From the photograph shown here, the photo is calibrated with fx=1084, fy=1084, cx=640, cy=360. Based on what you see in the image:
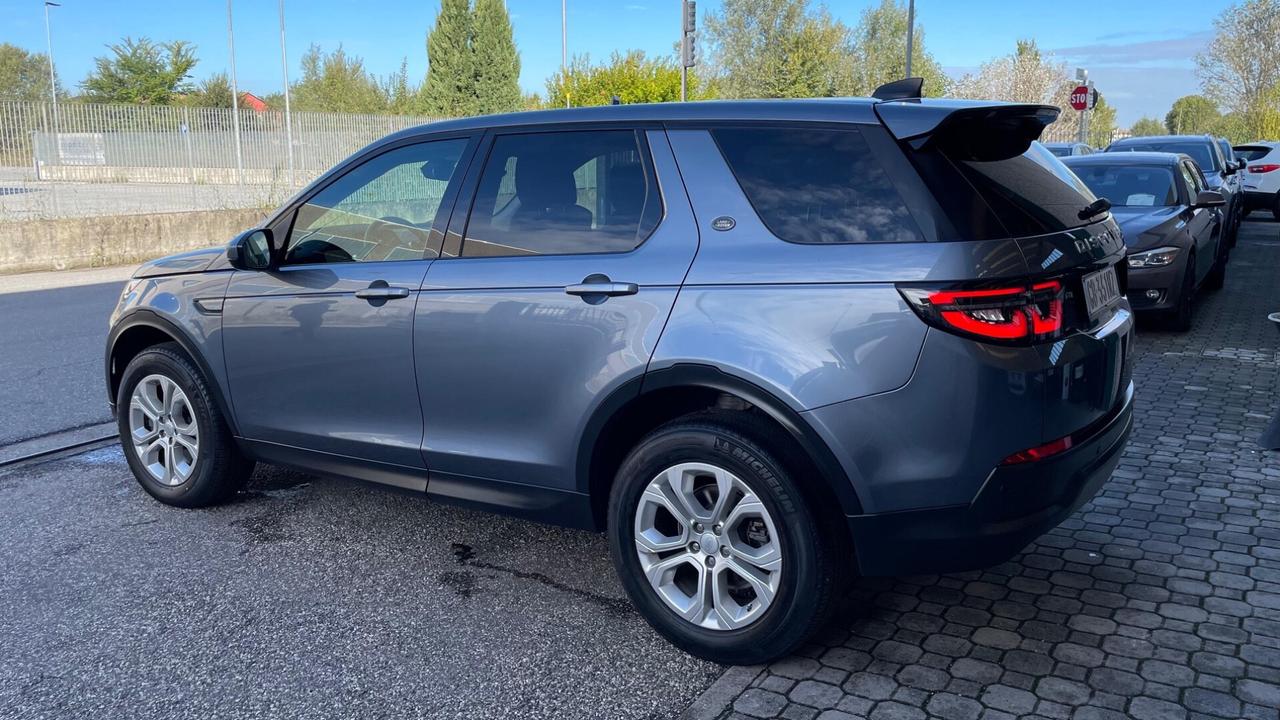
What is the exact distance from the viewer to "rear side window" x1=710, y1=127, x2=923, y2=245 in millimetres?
3176

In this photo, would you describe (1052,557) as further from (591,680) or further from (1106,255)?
(591,680)

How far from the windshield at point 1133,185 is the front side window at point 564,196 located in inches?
305

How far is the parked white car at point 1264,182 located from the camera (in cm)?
2388

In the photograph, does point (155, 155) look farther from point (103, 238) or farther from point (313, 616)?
point (313, 616)

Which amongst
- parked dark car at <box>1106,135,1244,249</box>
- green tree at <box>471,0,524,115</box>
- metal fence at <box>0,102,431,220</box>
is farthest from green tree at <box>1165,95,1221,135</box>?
metal fence at <box>0,102,431,220</box>

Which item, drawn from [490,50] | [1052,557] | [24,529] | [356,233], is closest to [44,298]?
[24,529]

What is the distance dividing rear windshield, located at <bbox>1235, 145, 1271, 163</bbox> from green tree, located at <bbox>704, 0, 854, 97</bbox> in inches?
1437

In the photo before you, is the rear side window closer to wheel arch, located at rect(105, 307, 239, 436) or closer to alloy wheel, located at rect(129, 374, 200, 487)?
wheel arch, located at rect(105, 307, 239, 436)

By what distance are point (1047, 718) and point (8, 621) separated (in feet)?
11.3

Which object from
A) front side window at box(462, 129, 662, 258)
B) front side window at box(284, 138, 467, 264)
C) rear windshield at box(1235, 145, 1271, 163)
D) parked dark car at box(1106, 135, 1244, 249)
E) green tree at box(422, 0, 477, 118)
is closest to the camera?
front side window at box(462, 129, 662, 258)

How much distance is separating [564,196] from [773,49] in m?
62.9

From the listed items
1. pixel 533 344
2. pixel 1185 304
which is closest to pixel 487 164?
pixel 533 344

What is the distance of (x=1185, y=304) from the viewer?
31.2 ft

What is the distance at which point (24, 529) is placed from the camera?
473cm
